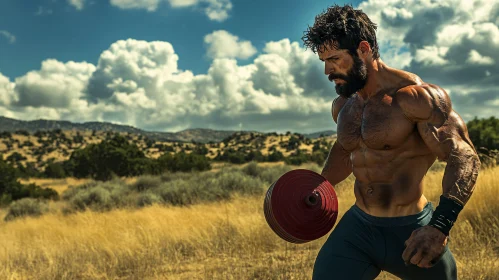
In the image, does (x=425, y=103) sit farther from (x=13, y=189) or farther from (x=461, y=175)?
(x=13, y=189)

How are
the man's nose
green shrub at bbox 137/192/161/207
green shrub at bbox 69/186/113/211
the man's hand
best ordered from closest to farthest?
the man's hand → the man's nose → green shrub at bbox 137/192/161/207 → green shrub at bbox 69/186/113/211

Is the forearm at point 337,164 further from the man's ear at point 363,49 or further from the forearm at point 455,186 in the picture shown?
the forearm at point 455,186

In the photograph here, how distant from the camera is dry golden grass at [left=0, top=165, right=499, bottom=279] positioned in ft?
23.6

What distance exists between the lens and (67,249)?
408 inches

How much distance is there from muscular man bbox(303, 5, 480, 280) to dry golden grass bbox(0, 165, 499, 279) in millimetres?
3564

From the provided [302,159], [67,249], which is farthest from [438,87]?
[302,159]

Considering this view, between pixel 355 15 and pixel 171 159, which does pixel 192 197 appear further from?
pixel 171 159

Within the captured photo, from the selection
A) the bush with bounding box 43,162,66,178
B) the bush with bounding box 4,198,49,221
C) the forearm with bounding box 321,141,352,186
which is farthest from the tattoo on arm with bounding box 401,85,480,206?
the bush with bounding box 43,162,66,178

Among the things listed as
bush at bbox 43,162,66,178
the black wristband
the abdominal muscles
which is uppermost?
the abdominal muscles

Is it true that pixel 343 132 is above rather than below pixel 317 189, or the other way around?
above

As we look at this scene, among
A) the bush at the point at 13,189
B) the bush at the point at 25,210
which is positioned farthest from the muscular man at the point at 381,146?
the bush at the point at 13,189

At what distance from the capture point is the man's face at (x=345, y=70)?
2924mm

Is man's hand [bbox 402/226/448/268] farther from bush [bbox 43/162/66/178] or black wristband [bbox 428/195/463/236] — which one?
bush [bbox 43/162/66/178]

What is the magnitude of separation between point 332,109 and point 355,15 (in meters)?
0.78
